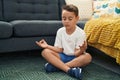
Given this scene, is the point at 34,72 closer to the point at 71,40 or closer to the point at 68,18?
the point at 71,40

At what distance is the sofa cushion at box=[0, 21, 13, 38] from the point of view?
158 centimetres

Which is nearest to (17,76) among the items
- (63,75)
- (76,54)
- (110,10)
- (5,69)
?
(5,69)

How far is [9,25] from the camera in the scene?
1623 mm

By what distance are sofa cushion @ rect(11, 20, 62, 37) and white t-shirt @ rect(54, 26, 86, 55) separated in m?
0.31

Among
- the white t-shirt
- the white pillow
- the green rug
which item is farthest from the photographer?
the white pillow

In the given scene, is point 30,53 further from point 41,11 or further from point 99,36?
point 99,36

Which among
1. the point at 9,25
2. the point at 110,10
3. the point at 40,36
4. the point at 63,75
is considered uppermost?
the point at 110,10

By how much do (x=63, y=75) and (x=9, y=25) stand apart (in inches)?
25.4

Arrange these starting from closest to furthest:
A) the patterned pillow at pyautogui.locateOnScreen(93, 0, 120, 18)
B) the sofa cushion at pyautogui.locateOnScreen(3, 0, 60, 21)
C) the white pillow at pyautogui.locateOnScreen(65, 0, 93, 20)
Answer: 1. the patterned pillow at pyautogui.locateOnScreen(93, 0, 120, 18)
2. the sofa cushion at pyautogui.locateOnScreen(3, 0, 60, 21)
3. the white pillow at pyautogui.locateOnScreen(65, 0, 93, 20)

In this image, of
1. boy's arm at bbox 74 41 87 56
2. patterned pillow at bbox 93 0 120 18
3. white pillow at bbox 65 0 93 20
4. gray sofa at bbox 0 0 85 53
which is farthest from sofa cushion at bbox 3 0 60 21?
boy's arm at bbox 74 41 87 56

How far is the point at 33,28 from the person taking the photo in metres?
1.71

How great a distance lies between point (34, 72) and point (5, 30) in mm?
455

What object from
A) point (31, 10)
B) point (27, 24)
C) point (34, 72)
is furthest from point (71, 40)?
point (31, 10)

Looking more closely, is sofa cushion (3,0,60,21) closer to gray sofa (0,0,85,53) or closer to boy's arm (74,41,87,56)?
gray sofa (0,0,85,53)
